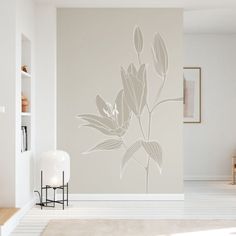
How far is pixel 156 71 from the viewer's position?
23.0 feet

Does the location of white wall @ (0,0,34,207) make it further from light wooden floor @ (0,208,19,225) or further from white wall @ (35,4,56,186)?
white wall @ (35,4,56,186)

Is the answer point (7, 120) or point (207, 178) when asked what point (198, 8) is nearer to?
point (7, 120)

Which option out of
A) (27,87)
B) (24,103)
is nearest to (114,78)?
(27,87)

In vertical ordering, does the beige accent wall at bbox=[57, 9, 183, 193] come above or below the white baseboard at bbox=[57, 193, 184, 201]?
above

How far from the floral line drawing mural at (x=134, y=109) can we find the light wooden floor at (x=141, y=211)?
548mm

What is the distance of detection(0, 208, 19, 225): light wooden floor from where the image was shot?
16.3ft

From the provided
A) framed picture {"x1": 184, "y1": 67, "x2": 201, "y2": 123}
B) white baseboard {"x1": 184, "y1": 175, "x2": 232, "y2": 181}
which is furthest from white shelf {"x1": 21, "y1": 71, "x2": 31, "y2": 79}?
white baseboard {"x1": 184, "y1": 175, "x2": 232, "y2": 181}

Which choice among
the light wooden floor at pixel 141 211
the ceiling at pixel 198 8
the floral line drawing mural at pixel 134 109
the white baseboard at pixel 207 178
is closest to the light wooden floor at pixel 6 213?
the light wooden floor at pixel 141 211

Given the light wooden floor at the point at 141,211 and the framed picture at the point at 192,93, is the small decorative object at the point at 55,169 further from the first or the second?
the framed picture at the point at 192,93

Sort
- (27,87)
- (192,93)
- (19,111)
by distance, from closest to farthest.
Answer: (19,111)
(27,87)
(192,93)

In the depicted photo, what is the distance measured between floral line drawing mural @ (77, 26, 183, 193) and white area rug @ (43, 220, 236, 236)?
155cm

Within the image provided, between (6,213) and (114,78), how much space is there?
2445mm

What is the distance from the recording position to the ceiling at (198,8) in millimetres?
6707

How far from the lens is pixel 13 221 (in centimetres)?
526
